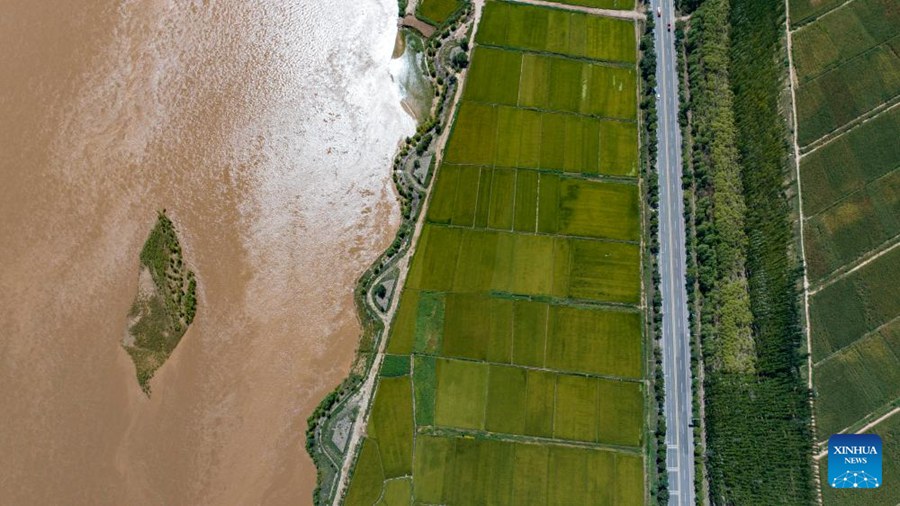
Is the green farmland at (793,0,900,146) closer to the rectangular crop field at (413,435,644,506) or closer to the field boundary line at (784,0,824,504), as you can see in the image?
the field boundary line at (784,0,824,504)

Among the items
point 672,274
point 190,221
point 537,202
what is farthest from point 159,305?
point 672,274

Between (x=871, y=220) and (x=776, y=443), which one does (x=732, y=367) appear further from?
(x=871, y=220)

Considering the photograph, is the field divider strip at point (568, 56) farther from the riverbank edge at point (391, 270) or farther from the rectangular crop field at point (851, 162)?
the rectangular crop field at point (851, 162)

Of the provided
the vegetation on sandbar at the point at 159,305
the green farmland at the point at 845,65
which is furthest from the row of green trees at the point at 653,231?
the vegetation on sandbar at the point at 159,305

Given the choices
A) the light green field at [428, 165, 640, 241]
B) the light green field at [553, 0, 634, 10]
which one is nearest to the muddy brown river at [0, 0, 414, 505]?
the light green field at [428, 165, 640, 241]

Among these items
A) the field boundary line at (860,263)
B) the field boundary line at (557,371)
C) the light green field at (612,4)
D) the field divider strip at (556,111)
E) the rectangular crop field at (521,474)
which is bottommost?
the rectangular crop field at (521,474)

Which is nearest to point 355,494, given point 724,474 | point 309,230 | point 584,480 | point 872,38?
point 584,480
